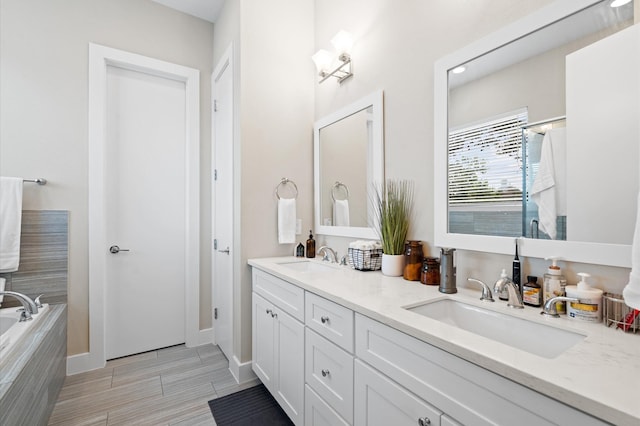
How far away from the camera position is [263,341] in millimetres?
1957

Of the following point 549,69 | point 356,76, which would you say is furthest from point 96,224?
point 549,69

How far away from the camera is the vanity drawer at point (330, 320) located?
1193mm

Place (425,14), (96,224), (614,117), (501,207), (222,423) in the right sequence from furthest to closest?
1. (96,224)
2. (222,423)
3. (425,14)
4. (501,207)
5. (614,117)

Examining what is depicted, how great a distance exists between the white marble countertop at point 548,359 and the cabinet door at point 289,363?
17.1 inches

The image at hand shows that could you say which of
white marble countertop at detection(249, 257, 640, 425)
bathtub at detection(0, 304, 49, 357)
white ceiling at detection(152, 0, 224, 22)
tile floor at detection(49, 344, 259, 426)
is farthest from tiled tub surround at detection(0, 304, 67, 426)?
white ceiling at detection(152, 0, 224, 22)

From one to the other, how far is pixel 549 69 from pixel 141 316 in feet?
10.4

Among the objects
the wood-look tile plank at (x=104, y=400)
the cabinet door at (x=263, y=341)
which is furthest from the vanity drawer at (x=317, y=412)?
the wood-look tile plank at (x=104, y=400)

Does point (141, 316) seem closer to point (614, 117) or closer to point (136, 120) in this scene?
point (136, 120)

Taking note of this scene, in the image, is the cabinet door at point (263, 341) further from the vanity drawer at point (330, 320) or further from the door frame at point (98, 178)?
the door frame at point (98, 178)

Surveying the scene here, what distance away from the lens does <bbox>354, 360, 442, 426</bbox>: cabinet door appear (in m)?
0.88

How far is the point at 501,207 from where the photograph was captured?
4.08 ft

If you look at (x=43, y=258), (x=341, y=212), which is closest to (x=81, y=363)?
(x=43, y=258)

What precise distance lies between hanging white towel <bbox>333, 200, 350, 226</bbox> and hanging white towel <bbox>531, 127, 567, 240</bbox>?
1190 mm

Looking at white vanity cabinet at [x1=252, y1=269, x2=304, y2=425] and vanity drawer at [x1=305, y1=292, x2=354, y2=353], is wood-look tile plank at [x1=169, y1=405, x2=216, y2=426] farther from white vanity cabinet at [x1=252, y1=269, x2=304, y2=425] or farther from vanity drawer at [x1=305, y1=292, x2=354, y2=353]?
vanity drawer at [x1=305, y1=292, x2=354, y2=353]
